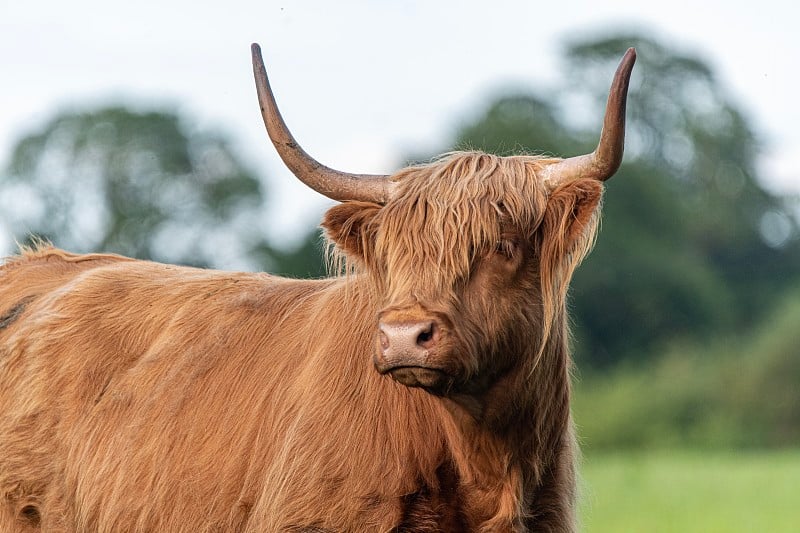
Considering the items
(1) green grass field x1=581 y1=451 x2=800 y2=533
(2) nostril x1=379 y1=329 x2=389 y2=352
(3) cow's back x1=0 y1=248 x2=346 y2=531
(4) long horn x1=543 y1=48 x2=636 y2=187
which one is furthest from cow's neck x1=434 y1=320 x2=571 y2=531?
(1) green grass field x1=581 y1=451 x2=800 y2=533

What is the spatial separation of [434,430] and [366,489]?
0.36 metres

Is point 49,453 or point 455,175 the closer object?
point 455,175

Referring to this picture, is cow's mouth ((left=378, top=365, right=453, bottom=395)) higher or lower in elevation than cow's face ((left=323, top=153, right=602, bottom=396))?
lower

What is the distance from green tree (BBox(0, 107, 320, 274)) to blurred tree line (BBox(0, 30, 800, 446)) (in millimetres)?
77

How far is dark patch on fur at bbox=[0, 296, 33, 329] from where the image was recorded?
7.10m

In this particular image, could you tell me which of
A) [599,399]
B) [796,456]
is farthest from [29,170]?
[796,456]

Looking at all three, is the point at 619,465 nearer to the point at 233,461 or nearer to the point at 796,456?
the point at 796,456

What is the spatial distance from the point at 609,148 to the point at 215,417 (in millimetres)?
2116

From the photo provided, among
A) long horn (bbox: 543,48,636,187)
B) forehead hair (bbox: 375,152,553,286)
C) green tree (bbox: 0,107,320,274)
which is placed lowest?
green tree (bbox: 0,107,320,274)

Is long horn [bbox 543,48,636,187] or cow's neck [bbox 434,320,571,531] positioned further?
cow's neck [bbox 434,320,571,531]

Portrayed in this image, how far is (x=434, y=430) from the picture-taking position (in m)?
5.39

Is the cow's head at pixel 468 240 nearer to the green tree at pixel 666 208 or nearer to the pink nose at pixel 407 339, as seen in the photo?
the pink nose at pixel 407 339

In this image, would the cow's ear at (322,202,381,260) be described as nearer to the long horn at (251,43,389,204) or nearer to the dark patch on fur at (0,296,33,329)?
the long horn at (251,43,389,204)

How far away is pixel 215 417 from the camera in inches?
235
